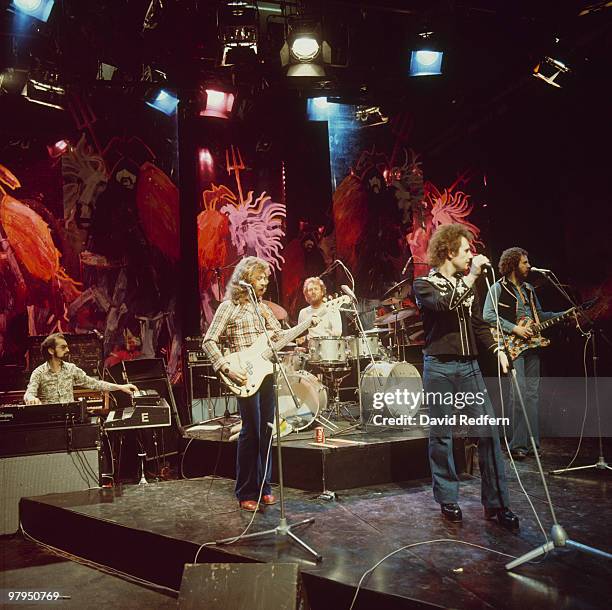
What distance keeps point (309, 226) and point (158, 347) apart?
3.45 meters

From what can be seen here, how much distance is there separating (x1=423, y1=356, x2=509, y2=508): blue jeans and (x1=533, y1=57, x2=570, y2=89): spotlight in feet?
16.5

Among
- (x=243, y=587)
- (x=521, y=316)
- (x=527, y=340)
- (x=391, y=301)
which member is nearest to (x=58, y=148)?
(x=391, y=301)

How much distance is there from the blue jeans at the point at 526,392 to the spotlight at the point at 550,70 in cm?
377

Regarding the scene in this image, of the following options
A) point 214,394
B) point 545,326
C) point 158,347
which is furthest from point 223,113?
point 545,326

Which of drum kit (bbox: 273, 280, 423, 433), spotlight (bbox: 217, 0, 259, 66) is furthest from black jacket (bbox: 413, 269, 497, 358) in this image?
spotlight (bbox: 217, 0, 259, 66)

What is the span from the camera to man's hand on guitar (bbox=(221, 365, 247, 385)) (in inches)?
163

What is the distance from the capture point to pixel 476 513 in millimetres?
3992

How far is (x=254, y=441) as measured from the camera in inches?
167

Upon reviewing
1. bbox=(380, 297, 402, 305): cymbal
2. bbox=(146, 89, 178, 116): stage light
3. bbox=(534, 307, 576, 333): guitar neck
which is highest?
bbox=(146, 89, 178, 116): stage light

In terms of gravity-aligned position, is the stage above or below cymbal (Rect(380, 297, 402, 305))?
below

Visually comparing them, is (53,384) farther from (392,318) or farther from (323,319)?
(392,318)

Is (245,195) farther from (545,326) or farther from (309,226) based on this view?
(545,326)

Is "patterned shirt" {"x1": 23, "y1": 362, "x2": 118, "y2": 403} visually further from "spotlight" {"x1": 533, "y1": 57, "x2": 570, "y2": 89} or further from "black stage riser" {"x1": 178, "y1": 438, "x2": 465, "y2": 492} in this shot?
"spotlight" {"x1": 533, "y1": 57, "x2": 570, "y2": 89}

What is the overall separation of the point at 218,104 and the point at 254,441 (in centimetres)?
655
